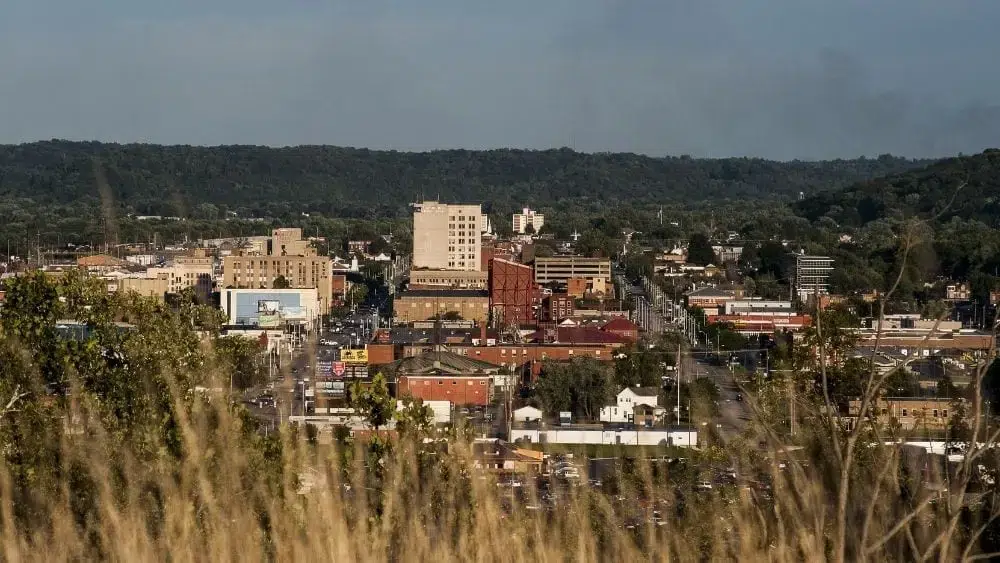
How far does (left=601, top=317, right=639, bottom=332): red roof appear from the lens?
75.2ft

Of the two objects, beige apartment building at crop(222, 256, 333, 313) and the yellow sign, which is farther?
beige apartment building at crop(222, 256, 333, 313)

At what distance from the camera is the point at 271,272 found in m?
28.6

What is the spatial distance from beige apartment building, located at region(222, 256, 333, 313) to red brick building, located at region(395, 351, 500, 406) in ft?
39.5

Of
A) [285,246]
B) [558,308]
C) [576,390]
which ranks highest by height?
[285,246]

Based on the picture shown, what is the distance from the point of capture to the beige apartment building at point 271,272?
28.2 meters

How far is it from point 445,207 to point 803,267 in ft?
23.8

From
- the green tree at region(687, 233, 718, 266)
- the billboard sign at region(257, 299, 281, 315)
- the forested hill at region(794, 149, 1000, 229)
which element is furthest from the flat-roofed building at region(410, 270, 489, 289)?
the forested hill at region(794, 149, 1000, 229)

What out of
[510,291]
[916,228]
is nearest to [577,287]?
[510,291]

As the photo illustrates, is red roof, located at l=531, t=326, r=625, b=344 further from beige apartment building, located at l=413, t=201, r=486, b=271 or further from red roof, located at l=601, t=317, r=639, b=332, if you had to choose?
beige apartment building, located at l=413, t=201, r=486, b=271

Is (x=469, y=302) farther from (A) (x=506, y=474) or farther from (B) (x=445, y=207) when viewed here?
(A) (x=506, y=474)

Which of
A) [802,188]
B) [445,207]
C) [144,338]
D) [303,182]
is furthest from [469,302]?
[802,188]

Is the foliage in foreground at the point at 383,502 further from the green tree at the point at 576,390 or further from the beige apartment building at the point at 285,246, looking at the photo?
the beige apartment building at the point at 285,246

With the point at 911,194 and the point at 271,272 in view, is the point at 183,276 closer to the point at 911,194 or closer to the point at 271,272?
the point at 271,272

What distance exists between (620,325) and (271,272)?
25.8 ft
